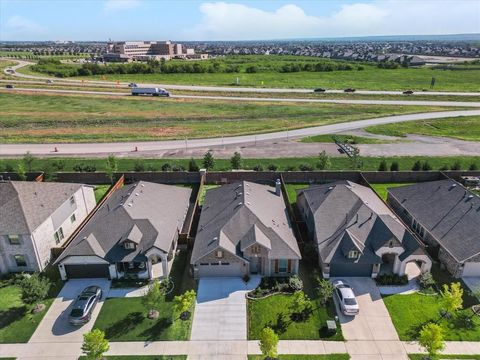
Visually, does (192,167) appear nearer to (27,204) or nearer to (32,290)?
(27,204)

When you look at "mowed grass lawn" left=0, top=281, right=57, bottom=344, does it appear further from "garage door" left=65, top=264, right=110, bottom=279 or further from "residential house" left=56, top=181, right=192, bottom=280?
"residential house" left=56, top=181, right=192, bottom=280

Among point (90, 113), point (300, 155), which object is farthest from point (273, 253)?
point (90, 113)

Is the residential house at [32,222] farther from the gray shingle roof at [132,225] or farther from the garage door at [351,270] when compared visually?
the garage door at [351,270]

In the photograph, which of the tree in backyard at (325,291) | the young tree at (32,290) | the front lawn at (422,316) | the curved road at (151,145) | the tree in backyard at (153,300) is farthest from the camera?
the curved road at (151,145)

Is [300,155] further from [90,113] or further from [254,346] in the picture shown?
[90,113]

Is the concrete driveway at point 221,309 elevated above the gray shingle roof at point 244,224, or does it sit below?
below

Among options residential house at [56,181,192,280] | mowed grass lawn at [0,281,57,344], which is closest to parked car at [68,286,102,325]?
residential house at [56,181,192,280]

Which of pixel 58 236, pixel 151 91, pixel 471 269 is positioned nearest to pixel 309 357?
pixel 471 269

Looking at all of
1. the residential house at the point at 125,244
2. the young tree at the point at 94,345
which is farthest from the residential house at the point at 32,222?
the young tree at the point at 94,345
